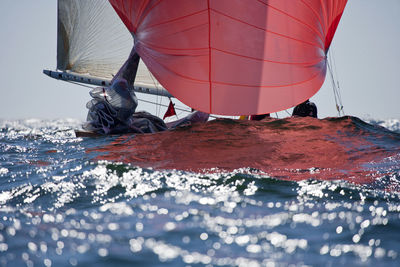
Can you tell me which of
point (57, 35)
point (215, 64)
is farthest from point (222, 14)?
point (57, 35)

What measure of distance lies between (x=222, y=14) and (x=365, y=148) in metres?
3.21

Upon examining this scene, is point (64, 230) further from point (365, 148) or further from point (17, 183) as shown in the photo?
point (365, 148)

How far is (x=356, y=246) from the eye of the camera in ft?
8.25

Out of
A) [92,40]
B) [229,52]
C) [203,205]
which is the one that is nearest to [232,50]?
[229,52]

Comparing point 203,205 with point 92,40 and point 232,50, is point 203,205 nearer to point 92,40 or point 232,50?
point 232,50

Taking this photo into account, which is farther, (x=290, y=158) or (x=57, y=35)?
(x=57, y=35)

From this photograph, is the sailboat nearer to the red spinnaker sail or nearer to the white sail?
the red spinnaker sail

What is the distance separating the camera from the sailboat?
6973 millimetres

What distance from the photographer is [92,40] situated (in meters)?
13.2

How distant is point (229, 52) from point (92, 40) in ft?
24.4

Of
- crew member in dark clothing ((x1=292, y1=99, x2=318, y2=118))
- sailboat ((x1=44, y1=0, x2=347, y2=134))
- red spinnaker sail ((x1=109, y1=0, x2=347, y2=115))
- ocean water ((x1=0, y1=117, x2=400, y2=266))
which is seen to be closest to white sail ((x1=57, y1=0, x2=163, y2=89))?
sailboat ((x1=44, y1=0, x2=347, y2=134))

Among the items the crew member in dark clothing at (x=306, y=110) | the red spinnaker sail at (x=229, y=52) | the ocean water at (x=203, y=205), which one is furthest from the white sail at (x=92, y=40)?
the ocean water at (x=203, y=205)

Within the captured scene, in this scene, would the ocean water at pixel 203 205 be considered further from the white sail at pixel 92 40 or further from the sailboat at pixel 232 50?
the white sail at pixel 92 40

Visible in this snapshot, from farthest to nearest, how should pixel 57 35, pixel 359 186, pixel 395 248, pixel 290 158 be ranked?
pixel 57 35 → pixel 290 158 → pixel 359 186 → pixel 395 248
